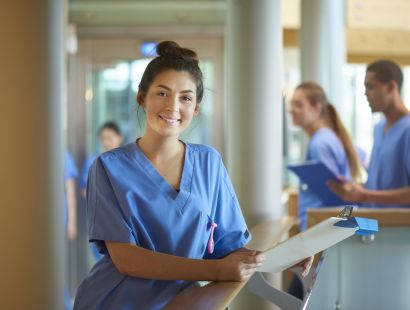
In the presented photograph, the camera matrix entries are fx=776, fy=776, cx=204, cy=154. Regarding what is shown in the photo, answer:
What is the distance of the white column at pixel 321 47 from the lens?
6.81m

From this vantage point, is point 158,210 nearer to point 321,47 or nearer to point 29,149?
point 29,149

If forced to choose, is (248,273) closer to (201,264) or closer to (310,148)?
(201,264)

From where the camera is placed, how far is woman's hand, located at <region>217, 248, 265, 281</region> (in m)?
1.85

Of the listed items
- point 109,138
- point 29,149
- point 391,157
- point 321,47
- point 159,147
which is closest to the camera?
point 159,147

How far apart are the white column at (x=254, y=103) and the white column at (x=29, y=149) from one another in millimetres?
886

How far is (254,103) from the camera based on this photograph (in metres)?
3.38

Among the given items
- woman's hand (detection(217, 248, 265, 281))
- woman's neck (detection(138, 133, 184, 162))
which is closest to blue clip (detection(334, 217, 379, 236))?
woman's hand (detection(217, 248, 265, 281))

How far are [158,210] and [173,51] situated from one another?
407 mm

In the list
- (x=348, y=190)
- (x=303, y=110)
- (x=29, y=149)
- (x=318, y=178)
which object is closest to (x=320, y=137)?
(x=303, y=110)

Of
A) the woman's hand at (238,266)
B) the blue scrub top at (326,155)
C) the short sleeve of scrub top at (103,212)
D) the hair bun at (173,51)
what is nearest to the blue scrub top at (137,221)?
the short sleeve of scrub top at (103,212)

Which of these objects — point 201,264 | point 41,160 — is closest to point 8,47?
point 41,160

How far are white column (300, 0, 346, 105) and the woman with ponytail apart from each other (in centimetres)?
235

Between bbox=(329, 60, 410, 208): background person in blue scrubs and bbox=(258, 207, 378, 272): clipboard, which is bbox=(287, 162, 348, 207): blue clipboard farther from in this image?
bbox=(258, 207, 378, 272): clipboard

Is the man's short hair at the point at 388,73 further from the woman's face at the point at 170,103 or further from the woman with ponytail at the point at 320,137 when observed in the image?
the woman's face at the point at 170,103
